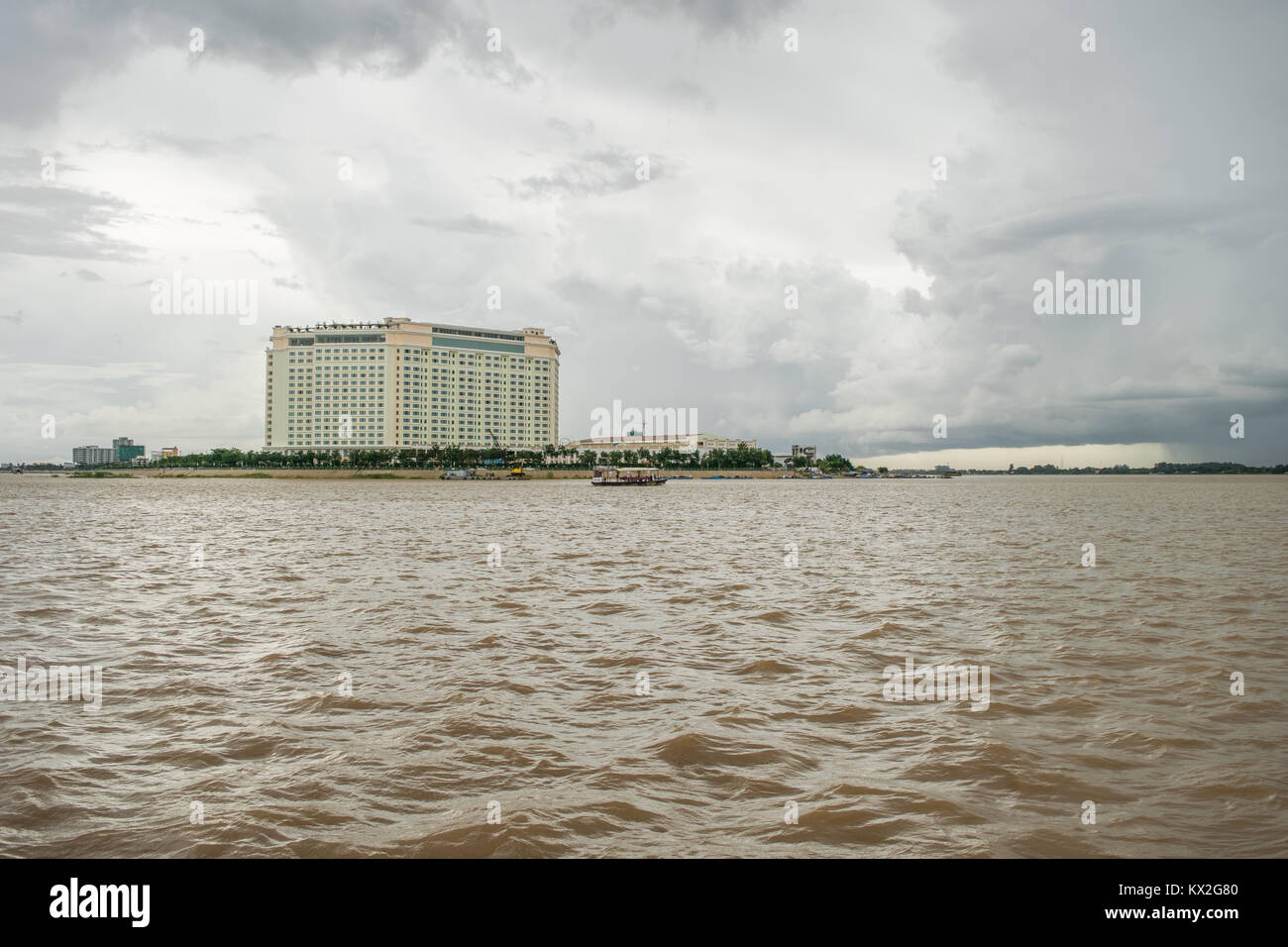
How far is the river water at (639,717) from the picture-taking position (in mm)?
5895

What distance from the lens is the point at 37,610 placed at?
15.6 meters

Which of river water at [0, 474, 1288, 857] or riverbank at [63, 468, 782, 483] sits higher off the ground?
Answer: riverbank at [63, 468, 782, 483]

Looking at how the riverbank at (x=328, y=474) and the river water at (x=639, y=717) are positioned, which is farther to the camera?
the riverbank at (x=328, y=474)

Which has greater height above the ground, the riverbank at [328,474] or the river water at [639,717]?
the riverbank at [328,474]

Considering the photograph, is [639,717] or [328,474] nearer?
[639,717]

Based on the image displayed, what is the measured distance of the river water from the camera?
5895mm

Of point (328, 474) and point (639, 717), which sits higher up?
point (328, 474)

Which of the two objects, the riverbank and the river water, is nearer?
the river water

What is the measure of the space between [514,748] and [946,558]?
2288 cm

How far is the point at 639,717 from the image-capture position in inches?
344
